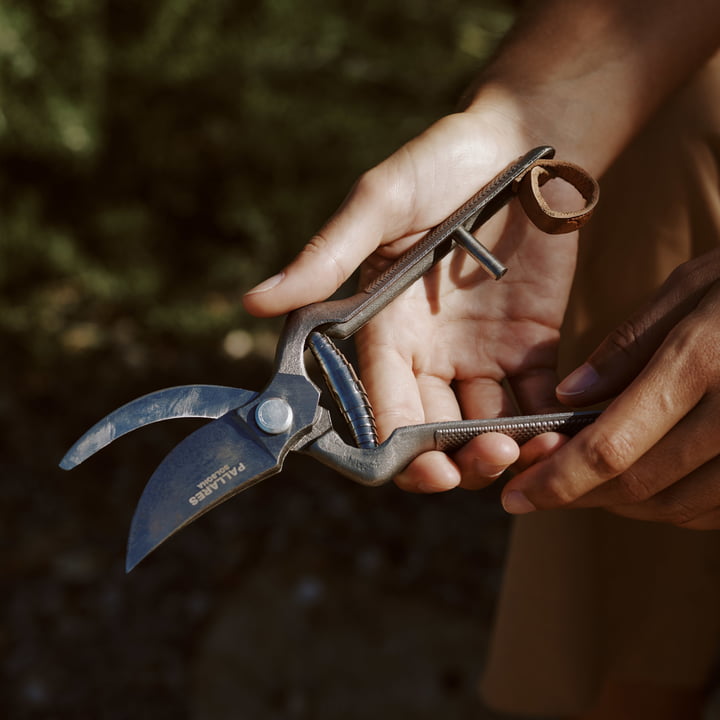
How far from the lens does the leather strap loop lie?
145 cm

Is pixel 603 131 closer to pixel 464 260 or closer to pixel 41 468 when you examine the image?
pixel 464 260

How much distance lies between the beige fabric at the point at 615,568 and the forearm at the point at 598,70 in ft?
0.19

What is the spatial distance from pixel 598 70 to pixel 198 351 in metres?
1.98

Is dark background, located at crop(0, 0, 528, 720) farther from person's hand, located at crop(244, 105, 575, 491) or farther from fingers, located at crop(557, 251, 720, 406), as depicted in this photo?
fingers, located at crop(557, 251, 720, 406)

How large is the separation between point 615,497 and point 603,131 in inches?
30.8

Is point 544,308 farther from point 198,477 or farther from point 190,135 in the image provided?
point 190,135

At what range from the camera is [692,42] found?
167 centimetres

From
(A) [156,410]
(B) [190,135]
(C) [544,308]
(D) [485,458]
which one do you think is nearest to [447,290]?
(C) [544,308]

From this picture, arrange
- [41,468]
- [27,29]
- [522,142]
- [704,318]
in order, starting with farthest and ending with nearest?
1. [41,468]
2. [27,29]
3. [522,142]
4. [704,318]

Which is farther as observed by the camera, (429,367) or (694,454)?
(429,367)

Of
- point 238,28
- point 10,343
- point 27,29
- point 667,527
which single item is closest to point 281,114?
point 238,28

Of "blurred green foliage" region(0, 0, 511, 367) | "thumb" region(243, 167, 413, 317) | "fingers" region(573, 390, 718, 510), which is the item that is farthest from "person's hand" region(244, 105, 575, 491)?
"blurred green foliage" region(0, 0, 511, 367)

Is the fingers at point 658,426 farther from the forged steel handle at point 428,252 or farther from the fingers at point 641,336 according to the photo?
the forged steel handle at point 428,252

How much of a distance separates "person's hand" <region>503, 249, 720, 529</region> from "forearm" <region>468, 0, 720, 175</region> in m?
0.46
